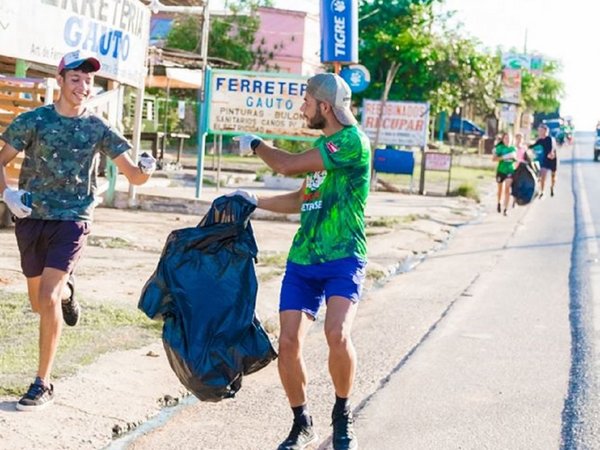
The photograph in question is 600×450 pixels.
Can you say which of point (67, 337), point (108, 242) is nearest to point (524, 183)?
point (108, 242)

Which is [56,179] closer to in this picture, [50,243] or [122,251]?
[50,243]

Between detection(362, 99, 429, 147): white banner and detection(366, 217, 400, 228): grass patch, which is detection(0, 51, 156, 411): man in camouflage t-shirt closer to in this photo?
detection(366, 217, 400, 228): grass patch

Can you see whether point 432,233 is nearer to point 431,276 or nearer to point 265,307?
point 431,276

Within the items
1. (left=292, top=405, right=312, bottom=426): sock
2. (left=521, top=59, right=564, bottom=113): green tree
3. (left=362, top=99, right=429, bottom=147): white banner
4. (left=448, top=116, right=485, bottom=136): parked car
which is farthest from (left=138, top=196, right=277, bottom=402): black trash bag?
(left=521, top=59, right=564, bottom=113): green tree

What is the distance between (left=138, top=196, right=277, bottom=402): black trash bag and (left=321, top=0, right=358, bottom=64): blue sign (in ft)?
32.0

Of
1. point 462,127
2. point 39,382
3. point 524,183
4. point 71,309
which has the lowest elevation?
point 39,382

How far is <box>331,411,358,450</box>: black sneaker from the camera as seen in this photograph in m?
5.82

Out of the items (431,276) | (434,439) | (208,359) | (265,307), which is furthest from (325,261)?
(431,276)

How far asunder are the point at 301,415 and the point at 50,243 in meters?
1.65

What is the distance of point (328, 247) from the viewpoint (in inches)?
229

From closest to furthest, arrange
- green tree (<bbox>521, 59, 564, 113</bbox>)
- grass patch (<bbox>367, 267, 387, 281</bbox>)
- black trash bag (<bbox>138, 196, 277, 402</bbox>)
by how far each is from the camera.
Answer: black trash bag (<bbox>138, 196, 277, 402</bbox>), grass patch (<bbox>367, 267, 387, 281</bbox>), green tree (<bbox>521, 59, 564, 113</bbox>)

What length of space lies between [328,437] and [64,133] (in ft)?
6.90

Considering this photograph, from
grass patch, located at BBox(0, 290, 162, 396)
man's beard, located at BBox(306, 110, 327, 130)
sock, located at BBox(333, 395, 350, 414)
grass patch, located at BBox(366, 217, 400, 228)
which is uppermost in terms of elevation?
man's beard, located at BBox(306, 110, 327, 130)

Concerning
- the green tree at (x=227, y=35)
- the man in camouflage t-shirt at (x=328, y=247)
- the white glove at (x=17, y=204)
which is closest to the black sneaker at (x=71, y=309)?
the white glove at (x=17, y=204)
